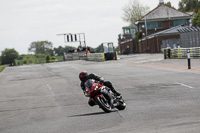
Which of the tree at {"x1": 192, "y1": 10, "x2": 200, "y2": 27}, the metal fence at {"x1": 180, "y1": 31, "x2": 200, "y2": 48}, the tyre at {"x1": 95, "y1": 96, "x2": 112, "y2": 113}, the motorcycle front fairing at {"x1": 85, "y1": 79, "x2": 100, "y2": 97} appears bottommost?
the tyre at {"x1": 95, "y1": 96, "x2": 112, "y2": 113}

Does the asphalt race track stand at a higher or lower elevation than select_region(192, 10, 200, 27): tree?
lower

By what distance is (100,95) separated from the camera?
1030 centimetres

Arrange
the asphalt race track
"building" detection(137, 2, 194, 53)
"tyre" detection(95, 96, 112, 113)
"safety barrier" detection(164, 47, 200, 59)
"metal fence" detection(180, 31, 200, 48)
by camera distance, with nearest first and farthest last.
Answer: the asphalt race track, "tyre" detection(95, 96, 112, 113), "safety barrier" detection(164, 47, 200, 59), "metal fence" detection(180, 31, 200, 48), "building" detection(137, 2, 194, 53)

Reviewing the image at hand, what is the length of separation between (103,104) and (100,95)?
0.84ft

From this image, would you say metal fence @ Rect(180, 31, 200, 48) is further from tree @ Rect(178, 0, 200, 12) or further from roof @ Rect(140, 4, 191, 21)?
tree @ Rect(178, 0, 200, 12)

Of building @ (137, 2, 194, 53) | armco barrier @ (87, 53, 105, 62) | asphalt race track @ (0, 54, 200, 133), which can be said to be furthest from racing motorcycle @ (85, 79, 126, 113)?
building @ (137, 2, 194, 53)

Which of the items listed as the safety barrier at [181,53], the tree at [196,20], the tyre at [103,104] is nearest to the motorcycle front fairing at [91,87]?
the tyre at [103,104]

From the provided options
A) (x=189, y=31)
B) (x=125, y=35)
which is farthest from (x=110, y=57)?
(x=125, y=35)

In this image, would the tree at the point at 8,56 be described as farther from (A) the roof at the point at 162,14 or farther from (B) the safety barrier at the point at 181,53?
(B) the safety barrier at the point at 181,53

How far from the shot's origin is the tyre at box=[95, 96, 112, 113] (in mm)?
10250

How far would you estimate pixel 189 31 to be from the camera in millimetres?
46281

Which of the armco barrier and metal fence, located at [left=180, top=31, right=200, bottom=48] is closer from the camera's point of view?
metal fence, located at [left=180, top=31, right=200, bottom=48]

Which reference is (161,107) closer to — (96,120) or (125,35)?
(96,120)

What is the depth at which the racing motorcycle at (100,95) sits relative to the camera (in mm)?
10297
